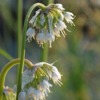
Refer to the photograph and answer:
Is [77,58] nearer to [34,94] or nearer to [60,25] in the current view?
[60,25]

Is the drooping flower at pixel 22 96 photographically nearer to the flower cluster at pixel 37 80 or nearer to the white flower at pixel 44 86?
the flower cluster at pixel 37 80

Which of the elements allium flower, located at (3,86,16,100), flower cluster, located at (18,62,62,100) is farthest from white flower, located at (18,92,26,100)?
allium flower, located at (3,86,16,100)

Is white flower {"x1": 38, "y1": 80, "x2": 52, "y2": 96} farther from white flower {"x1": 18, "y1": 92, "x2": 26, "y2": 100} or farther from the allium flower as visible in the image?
the allium flower

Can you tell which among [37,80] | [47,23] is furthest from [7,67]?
[47,23]

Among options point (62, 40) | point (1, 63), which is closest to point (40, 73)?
point (62, 40)

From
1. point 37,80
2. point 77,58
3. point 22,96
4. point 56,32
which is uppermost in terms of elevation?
point 77,58

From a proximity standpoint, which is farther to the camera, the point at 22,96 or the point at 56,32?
the point at 56,32

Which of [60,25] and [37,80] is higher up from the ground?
[60,25]
